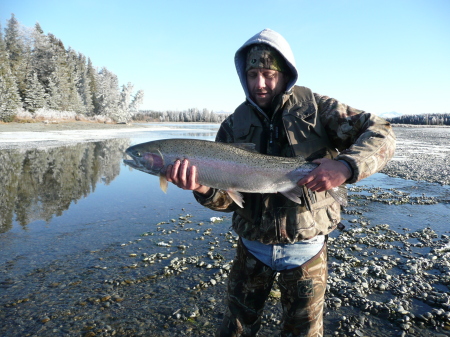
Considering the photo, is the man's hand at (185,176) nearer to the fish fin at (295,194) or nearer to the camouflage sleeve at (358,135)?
the fish fin at (295,194)

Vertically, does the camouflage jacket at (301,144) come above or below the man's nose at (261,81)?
below

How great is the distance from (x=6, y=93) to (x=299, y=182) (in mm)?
53455

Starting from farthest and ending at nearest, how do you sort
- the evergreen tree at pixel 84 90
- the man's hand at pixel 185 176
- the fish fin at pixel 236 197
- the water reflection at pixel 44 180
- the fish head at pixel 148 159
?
the evergreen tree at pixel 84 90 → the water reflection at pixel 44 180 → the fish head at pixel 148 159 → the man's hand at pixel 185 176 → the fish fin at pixel 236 197

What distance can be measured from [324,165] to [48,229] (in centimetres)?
667

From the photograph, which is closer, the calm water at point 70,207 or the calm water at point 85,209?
the calm water at point 70,207

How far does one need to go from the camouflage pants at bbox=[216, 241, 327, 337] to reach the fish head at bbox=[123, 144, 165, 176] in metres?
1.24

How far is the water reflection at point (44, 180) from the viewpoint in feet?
26.0

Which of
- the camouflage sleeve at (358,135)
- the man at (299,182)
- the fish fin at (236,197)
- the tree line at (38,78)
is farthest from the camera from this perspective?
the tree line at (38,78)

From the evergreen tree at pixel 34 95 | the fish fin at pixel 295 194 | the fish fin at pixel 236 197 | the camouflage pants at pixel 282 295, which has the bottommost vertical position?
the camouflage pants at pixel 282 295

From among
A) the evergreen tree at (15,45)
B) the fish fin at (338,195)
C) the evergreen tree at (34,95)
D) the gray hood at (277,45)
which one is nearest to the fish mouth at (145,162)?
the gray hood at (277,45)

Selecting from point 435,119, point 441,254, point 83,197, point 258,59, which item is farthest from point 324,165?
point 435,119

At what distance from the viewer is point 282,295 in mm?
2820

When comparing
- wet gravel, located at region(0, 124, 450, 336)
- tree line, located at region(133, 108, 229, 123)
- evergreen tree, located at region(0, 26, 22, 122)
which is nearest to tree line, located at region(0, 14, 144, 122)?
evergreen tree, located at region(0, 26, 22, 122)

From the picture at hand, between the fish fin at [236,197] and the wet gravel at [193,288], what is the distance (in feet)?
6.22
